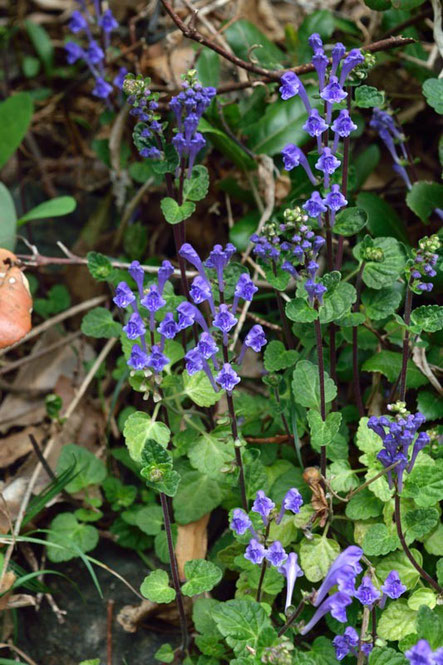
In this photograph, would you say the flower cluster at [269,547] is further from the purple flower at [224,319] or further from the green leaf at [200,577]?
the purple flower at [224,319]

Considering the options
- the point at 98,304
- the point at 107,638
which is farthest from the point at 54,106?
the point at 107,638

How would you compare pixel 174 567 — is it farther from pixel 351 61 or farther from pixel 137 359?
pixel 351 61

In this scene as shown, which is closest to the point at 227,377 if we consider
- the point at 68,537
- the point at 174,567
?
the point at 174,567

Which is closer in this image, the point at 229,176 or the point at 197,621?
the point at 197,621

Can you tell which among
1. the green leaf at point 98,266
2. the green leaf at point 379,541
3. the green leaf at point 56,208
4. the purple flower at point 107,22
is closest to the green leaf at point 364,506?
the green leaf at point 379,541

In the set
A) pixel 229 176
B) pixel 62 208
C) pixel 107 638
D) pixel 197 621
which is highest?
pixel 62 208

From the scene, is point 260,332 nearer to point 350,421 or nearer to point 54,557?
point 350,421
